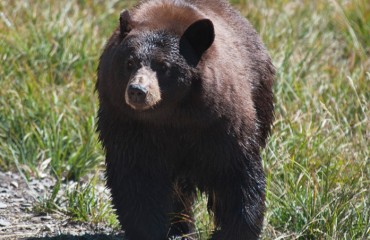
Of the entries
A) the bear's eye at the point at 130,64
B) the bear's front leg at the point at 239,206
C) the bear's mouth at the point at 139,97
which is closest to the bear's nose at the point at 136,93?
the bear's mouth at the point at 139,97

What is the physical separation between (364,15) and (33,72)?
402 cm

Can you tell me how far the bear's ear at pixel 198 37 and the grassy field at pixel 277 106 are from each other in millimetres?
1551

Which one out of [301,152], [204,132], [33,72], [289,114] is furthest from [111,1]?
[204,132]

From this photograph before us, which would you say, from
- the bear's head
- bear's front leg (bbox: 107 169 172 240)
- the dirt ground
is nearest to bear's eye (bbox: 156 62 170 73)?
the bear's head

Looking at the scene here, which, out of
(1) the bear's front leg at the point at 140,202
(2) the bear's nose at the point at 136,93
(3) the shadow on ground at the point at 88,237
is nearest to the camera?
(2) the bear's nose at the point at 136,93

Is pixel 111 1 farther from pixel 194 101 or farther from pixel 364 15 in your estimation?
pixel 194 101

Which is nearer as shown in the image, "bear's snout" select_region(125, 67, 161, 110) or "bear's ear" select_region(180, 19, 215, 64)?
"bear's snout" select_region(125, 67, 161, 110)

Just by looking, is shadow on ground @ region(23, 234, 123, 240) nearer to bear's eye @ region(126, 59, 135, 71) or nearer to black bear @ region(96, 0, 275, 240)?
black bear @ region(96, 0, 275, 240)

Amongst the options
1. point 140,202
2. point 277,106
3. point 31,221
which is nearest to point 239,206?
point 140,202

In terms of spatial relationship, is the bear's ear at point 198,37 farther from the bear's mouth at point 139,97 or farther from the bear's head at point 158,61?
the bear's mouth at point 139,97

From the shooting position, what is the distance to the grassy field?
7.77 m

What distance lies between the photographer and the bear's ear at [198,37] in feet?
22.0

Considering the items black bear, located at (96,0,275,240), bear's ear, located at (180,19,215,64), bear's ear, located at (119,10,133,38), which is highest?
bear's ear, located at (119,10,133,38)

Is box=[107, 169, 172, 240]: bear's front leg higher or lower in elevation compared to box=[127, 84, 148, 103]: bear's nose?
lower
